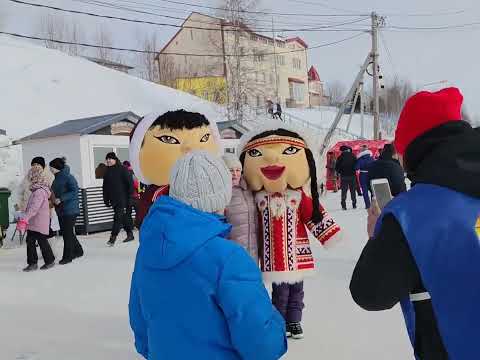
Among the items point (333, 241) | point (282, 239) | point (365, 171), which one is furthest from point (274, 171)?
point (365, 171)

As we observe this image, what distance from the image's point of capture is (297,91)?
60938 mm

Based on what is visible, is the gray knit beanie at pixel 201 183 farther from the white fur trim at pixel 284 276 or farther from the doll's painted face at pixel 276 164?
the white fur trim at pixel 284 276

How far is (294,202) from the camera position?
3.45 metres

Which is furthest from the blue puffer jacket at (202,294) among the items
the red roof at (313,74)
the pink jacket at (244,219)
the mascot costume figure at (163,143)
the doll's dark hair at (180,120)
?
the red roof at (313,74)

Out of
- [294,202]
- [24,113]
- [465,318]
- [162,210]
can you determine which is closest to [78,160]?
[294,202]

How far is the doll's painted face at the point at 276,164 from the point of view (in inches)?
133

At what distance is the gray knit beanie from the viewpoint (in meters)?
1.74

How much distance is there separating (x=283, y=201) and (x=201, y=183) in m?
1.72

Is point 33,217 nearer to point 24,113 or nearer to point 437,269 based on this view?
point 437,269

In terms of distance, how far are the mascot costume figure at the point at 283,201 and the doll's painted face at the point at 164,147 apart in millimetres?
566

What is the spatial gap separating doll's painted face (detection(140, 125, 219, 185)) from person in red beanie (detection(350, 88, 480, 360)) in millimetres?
1571

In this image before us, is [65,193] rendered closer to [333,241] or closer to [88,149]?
[88,149]

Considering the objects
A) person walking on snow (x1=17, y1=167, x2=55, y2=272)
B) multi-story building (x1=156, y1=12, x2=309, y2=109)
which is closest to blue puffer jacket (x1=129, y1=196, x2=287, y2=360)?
person walking on snow (x1=17, y1=167, x2=55, y2=272)

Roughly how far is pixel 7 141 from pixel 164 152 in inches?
789
